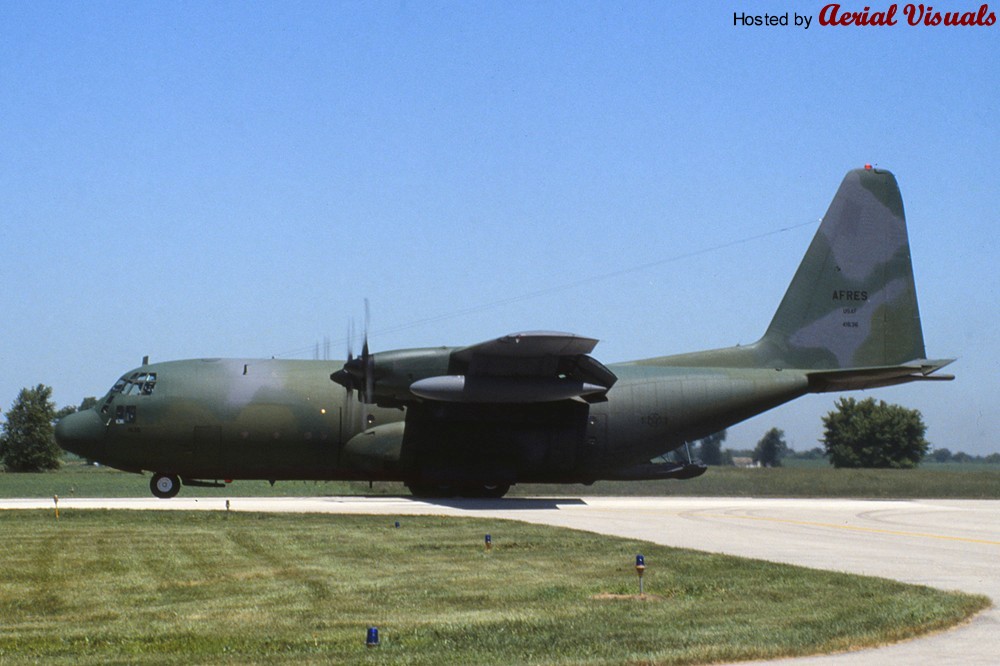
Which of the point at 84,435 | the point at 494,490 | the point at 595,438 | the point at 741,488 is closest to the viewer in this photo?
Result: the point at 84,435

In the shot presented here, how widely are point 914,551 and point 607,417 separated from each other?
553 inches

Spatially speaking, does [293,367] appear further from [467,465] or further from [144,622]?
[144,622]

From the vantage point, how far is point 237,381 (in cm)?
3316

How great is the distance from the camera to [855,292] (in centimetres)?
3750

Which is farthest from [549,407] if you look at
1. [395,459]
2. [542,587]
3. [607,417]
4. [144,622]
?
[144,622]

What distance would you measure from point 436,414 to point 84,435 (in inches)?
407

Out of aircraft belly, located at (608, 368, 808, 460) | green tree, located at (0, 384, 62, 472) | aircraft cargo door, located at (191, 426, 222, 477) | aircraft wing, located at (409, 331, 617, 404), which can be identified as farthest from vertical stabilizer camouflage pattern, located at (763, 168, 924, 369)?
green tree, located at (0, 384, 62, 472)

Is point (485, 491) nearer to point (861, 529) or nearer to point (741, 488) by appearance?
point (741, 488)

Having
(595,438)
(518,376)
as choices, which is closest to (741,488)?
(595,438)

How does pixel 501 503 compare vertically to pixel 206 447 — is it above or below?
below

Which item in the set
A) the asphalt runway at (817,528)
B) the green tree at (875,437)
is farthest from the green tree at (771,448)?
the asphalt runway at (817,528)

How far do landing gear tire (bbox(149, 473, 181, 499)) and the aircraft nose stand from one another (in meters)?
2.17

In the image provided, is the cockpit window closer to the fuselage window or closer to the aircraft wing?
the fuselage window

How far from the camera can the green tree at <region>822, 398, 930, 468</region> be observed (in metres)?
62.9
